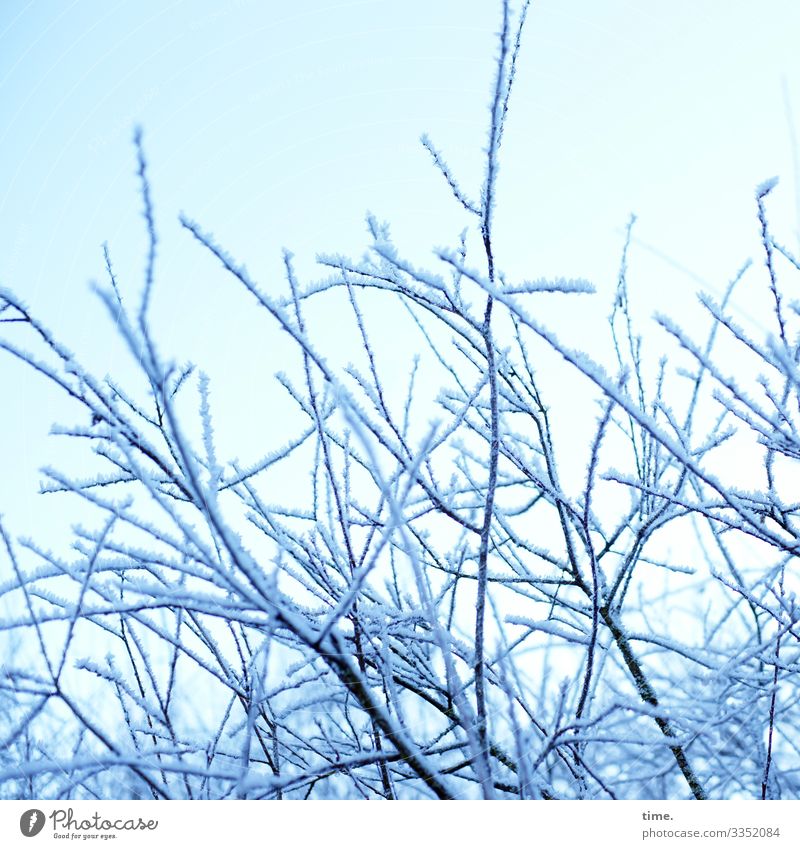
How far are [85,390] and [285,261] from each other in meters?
0.33

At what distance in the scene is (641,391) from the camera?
4.78 feet

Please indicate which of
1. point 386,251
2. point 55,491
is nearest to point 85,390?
point 55,491

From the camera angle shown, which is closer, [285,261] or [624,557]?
[285,261]

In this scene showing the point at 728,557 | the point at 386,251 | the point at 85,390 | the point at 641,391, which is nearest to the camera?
the point at 386,251

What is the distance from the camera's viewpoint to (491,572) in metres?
1.36
